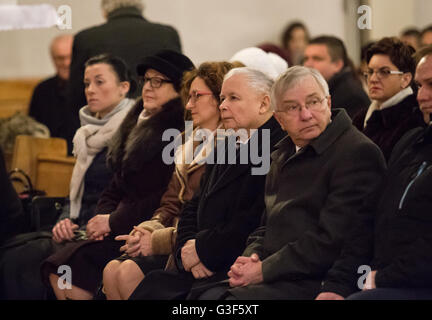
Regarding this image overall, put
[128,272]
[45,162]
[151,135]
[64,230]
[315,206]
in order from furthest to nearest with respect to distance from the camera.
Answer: [45,162], [64,230], [151,135], [128,272], [315,206]

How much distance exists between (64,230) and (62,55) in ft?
9.13

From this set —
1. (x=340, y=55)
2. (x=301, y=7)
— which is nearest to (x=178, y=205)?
(x=340, y=55)

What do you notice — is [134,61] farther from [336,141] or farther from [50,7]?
[336,141]

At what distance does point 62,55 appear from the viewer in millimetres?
6906

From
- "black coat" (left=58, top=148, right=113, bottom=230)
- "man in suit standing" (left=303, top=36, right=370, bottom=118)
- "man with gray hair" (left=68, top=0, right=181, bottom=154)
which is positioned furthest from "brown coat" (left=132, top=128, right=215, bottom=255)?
"man in suit standing" (left=303, top=36, right=370, bottom=118)

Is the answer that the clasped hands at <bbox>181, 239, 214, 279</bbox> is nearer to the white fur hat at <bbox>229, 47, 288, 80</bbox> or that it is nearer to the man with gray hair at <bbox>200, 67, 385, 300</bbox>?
the man with gray hair at <bbox>200, 67, 385, 300</bbox>

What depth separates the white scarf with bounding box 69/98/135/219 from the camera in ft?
14.9

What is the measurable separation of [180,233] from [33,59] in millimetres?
4424

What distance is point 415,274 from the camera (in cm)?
288

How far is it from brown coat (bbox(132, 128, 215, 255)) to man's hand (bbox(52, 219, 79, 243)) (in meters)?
0.56

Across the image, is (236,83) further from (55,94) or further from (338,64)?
(55,94)

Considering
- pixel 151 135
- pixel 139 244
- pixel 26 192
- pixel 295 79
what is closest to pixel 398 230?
pixel 295 79

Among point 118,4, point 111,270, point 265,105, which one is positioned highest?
point 118,4

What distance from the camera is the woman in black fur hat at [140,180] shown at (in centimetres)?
414
